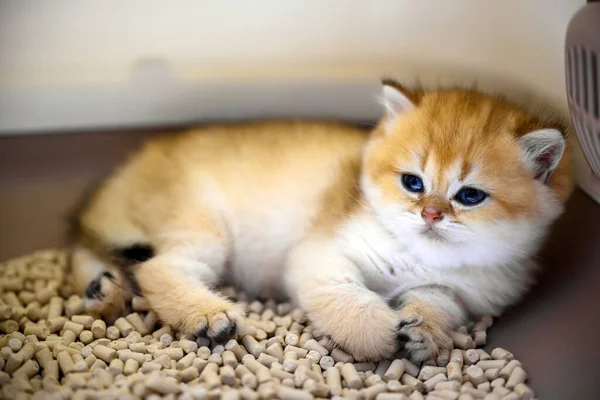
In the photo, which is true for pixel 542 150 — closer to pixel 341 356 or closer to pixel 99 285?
pixel 341 356

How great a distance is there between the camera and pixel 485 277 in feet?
5.82

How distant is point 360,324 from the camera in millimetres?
1607

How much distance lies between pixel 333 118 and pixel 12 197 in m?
1.34

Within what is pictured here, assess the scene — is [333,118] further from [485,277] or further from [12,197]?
[12,197]

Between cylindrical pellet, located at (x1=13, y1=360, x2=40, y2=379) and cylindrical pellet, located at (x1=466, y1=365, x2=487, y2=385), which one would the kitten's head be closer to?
cylindrical pellet, located at (x1=466, y1=365, x2=487, y2=385)

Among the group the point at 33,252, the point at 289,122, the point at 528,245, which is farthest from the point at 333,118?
the point at 33,252

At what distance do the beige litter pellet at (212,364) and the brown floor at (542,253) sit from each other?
86 mm

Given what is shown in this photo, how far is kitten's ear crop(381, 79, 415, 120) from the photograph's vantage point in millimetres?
1788

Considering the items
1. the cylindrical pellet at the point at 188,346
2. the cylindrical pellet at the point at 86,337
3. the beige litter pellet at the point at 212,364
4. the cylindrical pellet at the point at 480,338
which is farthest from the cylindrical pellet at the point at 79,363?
the cylindrical pellet at the point at 480,338

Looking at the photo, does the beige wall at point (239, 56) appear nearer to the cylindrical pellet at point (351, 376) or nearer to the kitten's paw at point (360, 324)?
the kitten's paw at point (360, 324)

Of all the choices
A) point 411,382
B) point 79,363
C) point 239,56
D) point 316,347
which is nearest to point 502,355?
point 411,382

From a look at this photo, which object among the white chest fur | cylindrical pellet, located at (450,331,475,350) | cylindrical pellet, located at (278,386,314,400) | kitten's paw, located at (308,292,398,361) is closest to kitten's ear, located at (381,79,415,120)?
the white chest fur

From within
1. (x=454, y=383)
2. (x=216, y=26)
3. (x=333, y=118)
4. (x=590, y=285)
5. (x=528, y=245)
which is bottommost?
(x=454, y=383)

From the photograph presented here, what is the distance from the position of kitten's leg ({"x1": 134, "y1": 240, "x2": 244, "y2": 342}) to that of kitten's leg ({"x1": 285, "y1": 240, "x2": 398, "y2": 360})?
21cm
